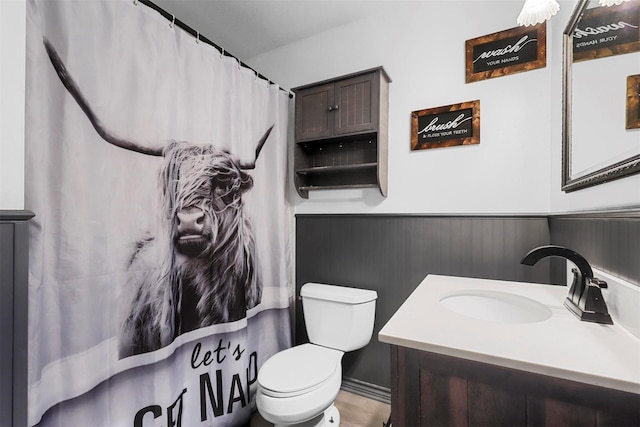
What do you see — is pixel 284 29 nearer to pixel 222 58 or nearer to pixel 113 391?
pixel 222 58

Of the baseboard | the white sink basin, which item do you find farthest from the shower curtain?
the white sink basin

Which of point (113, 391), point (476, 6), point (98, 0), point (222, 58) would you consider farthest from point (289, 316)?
point (476, 6)

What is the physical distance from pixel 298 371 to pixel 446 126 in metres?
1.62

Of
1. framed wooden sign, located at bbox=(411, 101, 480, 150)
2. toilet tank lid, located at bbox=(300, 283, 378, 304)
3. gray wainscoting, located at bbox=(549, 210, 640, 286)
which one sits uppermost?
framed wooden sign, located at bbox=(411, 101, 480, 150)

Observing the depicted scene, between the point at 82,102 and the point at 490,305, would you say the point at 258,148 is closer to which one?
the point at 82,102

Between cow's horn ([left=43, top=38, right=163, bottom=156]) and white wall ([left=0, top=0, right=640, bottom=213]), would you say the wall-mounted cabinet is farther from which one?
cow's horn ([left=43, top=38, right=163, bottom=156])

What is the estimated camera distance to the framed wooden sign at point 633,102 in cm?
68

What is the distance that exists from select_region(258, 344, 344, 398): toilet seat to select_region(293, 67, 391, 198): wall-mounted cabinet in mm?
1046

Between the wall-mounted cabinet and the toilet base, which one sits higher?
the wall-mounted cabinet

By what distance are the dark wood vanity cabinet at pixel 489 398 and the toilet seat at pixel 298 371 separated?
2.17ft

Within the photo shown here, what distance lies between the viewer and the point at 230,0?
1.76 m

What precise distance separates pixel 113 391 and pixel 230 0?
2.21 meters

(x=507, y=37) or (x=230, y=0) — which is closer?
(x=507, y=37)

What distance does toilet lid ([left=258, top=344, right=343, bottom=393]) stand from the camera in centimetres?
130
